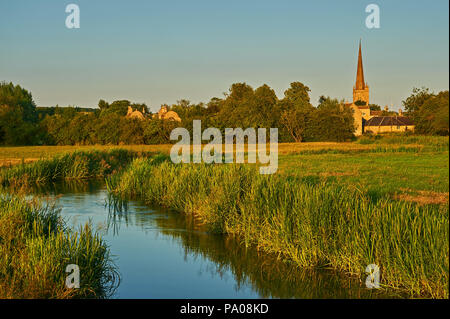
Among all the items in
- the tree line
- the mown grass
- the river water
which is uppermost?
the tree line

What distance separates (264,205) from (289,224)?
1.24m

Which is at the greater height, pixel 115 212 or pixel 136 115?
pixel 136 115

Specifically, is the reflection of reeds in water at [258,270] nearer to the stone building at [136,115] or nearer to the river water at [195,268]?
the river water at [195,268]

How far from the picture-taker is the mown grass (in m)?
6.43

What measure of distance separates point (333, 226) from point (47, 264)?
16.8ft

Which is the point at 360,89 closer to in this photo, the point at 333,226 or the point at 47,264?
the point at 333,226

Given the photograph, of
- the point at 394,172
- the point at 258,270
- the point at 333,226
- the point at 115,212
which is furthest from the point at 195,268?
the point at 394,172

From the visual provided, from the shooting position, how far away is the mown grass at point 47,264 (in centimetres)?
643

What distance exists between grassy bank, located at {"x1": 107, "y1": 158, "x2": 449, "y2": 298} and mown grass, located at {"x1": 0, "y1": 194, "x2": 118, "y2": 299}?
3.53m

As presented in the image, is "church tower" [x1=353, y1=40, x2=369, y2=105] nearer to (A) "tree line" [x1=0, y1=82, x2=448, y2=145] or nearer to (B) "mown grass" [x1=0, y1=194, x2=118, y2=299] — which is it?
(A) "tree line" [x1=0, y1=82, x2=448, y2=145]

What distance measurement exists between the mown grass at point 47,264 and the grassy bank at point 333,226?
3.53 metres

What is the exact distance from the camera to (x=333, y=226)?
8.38 m

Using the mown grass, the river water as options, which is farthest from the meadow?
the mown grass
